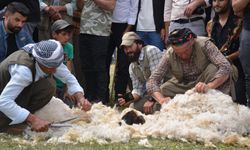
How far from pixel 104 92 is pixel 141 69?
Result: 86 cm

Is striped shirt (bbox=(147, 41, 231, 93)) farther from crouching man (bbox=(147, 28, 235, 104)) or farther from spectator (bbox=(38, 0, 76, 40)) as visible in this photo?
spectator (bbox=(38, 0, 76, 40))

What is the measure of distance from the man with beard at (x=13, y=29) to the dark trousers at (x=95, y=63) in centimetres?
124

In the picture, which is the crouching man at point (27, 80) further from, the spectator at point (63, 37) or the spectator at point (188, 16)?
the spectator at point (188, 16)

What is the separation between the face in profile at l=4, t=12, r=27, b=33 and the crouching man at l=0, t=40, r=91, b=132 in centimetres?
107

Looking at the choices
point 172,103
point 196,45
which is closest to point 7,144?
point 172,103

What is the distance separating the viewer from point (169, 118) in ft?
20.4

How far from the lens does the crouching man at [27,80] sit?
5707 millimetres

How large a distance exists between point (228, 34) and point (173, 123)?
2068 mm

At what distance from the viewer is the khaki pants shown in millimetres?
6867

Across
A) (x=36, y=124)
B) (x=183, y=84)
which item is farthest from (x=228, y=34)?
(x=36, y=124)

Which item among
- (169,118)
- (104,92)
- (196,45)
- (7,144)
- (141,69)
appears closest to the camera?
(7,144)

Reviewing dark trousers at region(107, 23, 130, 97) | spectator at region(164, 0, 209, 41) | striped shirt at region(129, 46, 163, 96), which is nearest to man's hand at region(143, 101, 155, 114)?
striped shirt at region(129, 46, 163, 96)

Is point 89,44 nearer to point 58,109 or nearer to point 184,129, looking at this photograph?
point 58,109

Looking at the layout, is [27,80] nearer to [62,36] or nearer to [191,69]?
[191,69]
